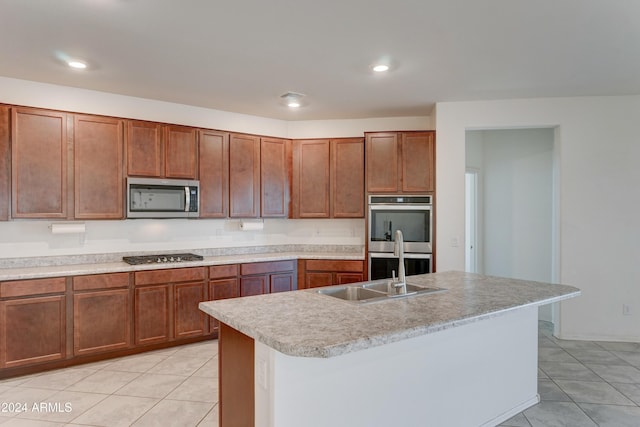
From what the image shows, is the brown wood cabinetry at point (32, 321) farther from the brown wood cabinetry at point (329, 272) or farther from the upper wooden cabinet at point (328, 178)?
the upper wooden cabinet at point (328, 178)

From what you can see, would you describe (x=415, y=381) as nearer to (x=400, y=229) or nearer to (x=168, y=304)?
(x=400, y=229)

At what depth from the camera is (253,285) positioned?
4422mm

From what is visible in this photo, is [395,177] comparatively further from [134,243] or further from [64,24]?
[64,24]

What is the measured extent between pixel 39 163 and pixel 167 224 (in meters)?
1.38

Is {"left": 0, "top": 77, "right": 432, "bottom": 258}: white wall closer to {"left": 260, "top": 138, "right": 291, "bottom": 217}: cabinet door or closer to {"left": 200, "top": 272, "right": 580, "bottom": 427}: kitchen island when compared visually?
{"left": 260, "top": 138, "right": 291, "bottom": 217}: cabinet door

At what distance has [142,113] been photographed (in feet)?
14.0

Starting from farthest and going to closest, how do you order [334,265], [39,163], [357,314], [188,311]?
[334,265], [188,311], [39,163], [357,314]

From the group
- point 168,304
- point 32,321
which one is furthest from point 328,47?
point 32,321

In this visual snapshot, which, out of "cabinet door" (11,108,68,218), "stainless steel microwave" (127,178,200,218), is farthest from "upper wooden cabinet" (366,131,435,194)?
"cabinet door" (11,108,68,218)

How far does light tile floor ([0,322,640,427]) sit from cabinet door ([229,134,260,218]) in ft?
5.46

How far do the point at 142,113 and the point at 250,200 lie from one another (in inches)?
60.2

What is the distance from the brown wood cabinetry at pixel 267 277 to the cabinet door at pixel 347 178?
36.2 inches

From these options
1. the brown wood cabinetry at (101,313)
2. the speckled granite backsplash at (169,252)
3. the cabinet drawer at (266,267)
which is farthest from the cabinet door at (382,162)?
the brown wood cabinetry at (101,313)

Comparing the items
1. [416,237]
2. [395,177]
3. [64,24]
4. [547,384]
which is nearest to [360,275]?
[416,237]
